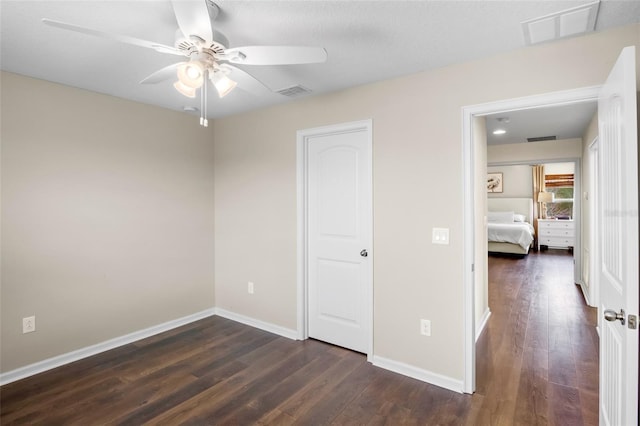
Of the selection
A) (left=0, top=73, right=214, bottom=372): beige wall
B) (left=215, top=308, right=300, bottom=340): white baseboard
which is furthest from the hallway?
(left=0, top=73, right=214, bottom=372): beige wall

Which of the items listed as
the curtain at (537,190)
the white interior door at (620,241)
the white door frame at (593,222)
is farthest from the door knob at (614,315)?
the curtain at (537,190)

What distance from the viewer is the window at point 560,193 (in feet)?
30.3

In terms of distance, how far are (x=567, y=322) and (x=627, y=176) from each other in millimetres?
3218

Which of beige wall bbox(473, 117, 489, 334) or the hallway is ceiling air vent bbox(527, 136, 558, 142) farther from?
the hallway

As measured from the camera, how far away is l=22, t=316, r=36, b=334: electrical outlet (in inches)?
106

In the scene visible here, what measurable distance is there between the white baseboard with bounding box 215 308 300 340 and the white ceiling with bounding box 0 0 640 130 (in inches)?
95.4

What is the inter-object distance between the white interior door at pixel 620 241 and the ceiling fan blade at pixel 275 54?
4.40ft

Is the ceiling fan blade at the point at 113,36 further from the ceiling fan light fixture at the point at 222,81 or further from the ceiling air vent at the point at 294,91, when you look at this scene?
the ceiling air vent at the point at 294,91

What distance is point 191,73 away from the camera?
5.73 feet

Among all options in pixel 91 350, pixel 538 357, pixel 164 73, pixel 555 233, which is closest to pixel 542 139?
pixel 538 357

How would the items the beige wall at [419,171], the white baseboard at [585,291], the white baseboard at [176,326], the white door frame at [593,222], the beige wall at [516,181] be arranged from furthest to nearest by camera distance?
1. the beige wall at [516,181]
2. the white baseboard at [585,291]
3. the white door frame at [593,222]
4. the white baseboard at [176,326]
5. the beige wall at [419,171]

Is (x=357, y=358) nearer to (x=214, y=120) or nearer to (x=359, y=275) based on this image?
(x=359, y=275)

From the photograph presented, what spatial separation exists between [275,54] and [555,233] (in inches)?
390

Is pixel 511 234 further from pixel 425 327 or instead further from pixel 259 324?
pixel 259 324
